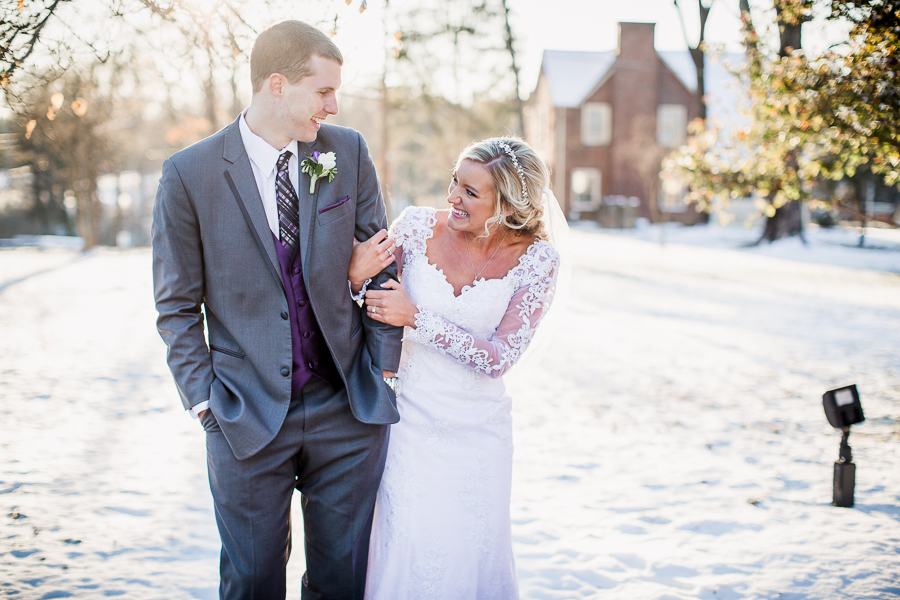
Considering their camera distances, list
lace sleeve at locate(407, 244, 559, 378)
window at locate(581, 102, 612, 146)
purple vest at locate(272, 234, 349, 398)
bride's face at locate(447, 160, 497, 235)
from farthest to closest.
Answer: window at locate(581, 102, 612, 146) → bride's face at locate(447, 160, 497, 235) → lace sleeve at locate(407, 244, 559, 378) → purple vest at locate(272, 234, 349, 398)

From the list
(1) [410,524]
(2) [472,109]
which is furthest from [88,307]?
(2) [472,109]

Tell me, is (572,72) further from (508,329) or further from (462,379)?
(462,379)

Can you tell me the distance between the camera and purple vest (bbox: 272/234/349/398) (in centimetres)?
228

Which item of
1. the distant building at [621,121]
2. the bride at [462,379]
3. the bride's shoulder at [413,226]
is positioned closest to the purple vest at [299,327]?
the bride at [462,379]

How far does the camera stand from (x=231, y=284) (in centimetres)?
221

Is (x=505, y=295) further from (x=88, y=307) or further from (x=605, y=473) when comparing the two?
(x=88, y=307)

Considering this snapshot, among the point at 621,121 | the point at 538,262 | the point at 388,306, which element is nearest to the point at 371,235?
the point at 388,306

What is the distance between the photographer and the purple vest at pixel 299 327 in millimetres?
2275

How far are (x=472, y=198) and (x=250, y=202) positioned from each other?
0.98 meters

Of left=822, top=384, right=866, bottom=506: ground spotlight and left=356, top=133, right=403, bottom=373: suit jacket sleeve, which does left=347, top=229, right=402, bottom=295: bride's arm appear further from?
left=822, top=384, right=866, bottom=506: ground spotlight

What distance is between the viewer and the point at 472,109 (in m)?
25.0

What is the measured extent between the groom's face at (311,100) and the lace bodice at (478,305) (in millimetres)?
693

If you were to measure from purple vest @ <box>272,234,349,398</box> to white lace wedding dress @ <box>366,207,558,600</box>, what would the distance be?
47 centimetres

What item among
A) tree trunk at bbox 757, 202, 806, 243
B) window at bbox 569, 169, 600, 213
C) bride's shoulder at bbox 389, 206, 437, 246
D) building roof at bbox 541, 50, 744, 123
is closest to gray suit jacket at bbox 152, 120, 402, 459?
bride's shoulder at bbox 389, 206, 437, 246
